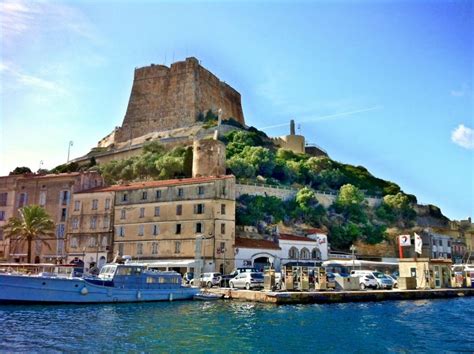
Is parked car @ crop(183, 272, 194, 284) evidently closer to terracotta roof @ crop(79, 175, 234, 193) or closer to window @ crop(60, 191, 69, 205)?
terracotta roof @ crop(79, 175, 234, 193)

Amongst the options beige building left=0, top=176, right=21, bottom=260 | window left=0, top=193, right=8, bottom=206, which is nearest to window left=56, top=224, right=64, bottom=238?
beige building left=0, top=176, right=21, bottom=260

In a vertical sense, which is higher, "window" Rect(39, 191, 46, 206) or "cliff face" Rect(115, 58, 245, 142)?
"cliff face" Rect(115, 58, 245, 142)

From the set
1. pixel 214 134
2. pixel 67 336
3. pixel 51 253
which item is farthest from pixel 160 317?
pixel 214 134

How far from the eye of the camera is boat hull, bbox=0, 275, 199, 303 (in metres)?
29.0

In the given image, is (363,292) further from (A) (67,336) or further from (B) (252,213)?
(B) (252,213)

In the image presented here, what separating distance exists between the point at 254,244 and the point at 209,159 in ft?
52.6

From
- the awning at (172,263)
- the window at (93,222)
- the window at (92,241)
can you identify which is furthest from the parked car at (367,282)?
the window at (93,222)

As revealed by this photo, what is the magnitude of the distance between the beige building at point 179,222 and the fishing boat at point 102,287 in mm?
9519

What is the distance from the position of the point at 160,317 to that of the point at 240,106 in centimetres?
8950

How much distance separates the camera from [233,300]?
33219 mm

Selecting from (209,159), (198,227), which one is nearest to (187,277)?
(198,227)

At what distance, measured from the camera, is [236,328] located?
71.2ft

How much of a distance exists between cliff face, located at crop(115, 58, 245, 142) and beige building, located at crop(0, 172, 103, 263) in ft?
121

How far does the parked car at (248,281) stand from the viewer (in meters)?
36.4
